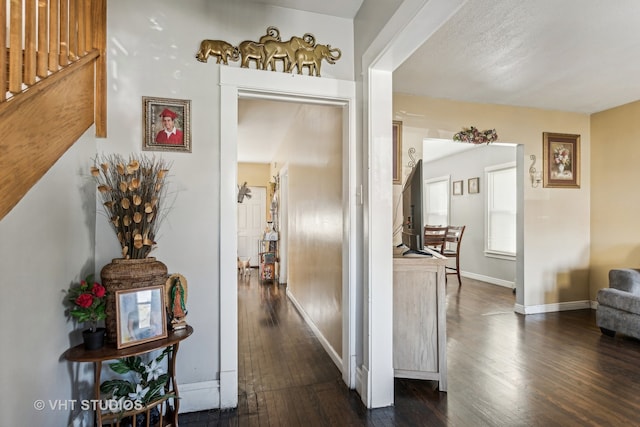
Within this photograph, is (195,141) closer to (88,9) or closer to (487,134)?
(88,9)

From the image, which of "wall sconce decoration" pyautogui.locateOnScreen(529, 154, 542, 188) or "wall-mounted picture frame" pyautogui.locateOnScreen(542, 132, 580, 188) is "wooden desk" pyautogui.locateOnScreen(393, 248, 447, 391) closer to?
"wall sconce decoration" pyautogui.locateOnScreen(529, 154, 542, 188)

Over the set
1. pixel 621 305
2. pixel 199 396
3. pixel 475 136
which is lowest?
pixel 199 396

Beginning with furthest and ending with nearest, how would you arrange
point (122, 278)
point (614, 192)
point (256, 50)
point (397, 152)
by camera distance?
point (614, 192) < point (397, 152) < point (256, 50) < point (122, 278)

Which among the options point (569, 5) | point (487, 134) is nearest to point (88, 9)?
point (569, 5)

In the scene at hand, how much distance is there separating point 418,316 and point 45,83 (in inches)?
95.3

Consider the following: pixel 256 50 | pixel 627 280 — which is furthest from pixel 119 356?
pixel 627 280

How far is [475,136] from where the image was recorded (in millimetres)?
3875

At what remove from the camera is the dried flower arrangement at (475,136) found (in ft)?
12.6

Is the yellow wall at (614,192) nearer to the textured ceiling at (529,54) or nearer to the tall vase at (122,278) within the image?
the textured ceiling at (529,54)

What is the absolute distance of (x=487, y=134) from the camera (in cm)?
392

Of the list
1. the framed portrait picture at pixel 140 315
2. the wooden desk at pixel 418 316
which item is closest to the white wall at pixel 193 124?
the framed portrait picture at pixel 140 315

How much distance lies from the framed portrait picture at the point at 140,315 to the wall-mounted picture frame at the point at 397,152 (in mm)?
2553

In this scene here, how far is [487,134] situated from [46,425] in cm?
449

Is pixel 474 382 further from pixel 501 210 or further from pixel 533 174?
pixel 501 210
